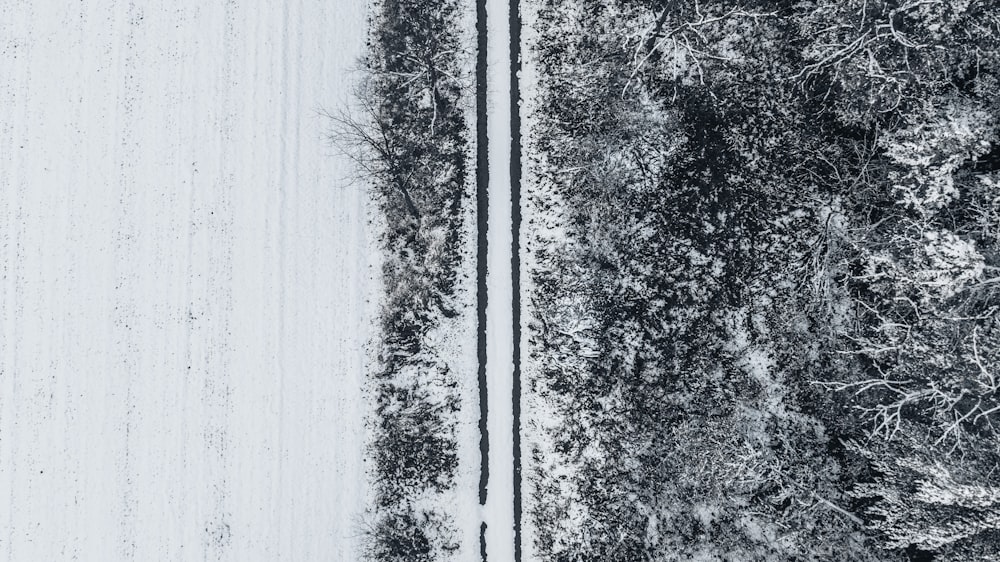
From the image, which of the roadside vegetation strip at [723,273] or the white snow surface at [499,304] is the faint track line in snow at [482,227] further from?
→ the roadside vegetation strip at [723,273]

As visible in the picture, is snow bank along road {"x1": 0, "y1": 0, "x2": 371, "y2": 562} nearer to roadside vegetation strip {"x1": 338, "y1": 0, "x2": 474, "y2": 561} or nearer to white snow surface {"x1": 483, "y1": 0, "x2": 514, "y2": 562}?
roadside vegetation strip {"x1": 338, "y1": 0, "x2": 474, "y2": 561}

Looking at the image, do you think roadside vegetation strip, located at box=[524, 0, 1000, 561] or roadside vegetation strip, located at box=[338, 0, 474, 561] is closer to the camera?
roadside vegetation strip, located at box=[524, 0, 1000, 561]

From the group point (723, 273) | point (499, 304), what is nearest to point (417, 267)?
point (499, 304)

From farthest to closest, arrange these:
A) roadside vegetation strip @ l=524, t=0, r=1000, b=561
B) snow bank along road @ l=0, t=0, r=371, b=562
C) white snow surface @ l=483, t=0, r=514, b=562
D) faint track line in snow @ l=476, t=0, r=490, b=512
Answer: snow bank along road @ l=0, t=0, r=371, b=562, faint track line in snow @ l=476, t=0, r=490, b=512, white snow surface @ l=483, t=0, r=514, b=562, roadside vegetation strip @ l=524, t=0, r=1000, b=561

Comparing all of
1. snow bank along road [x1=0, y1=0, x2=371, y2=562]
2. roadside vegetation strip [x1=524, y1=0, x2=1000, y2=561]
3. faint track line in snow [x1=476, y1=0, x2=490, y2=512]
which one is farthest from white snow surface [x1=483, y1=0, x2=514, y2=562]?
snow bank along road [x1=0, y1=0, x2=371, y2=562]

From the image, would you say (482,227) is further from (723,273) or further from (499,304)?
(723,273)

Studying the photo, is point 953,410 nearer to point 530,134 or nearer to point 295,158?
point 530,134
